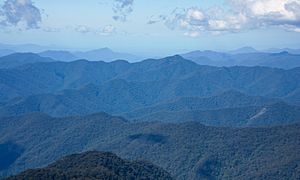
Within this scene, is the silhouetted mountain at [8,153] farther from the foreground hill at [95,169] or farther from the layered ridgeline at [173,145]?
the foreground hill at [95,169]

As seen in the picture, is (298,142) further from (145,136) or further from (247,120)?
(247,120)

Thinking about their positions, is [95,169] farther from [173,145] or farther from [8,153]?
[8,153]

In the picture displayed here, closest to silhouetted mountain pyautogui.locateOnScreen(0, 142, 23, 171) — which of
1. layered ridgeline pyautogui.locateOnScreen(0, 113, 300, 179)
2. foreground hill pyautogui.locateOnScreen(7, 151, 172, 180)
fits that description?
layered ridgeline pyautogui.locateOnScreen(0, 113, 300, 179)

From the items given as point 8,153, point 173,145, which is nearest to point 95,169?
point 173,145

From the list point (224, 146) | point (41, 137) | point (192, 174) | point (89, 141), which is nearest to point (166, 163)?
point (192, 174)

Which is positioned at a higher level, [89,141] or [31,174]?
[31,174]

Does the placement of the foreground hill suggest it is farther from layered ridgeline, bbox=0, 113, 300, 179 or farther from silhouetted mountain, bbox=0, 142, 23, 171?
silhouetted mountain, bbox=0, 142, 23, 171
